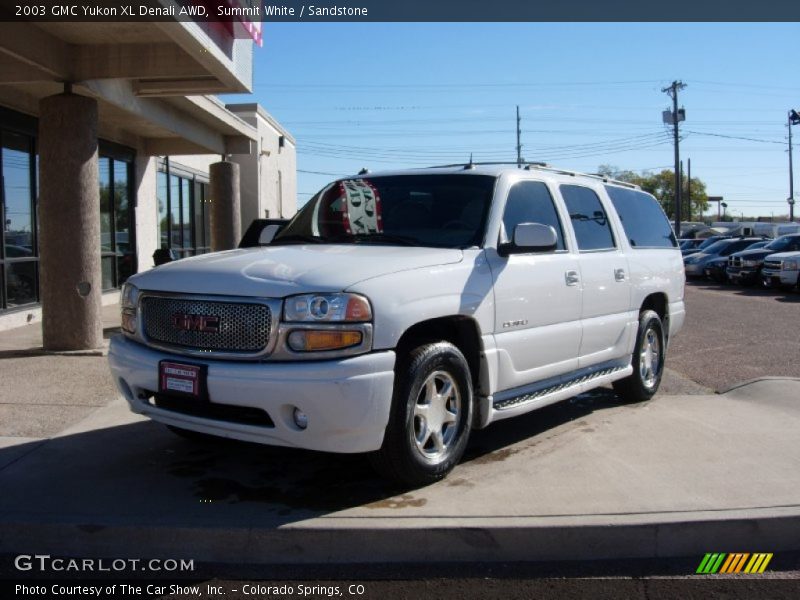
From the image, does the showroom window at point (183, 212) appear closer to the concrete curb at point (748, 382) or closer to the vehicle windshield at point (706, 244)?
the concrete curb at point (748, 382)

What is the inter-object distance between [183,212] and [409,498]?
58.5 feet

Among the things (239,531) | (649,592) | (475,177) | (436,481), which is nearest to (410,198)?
(475,177)

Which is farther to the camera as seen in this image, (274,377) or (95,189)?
(95,189)

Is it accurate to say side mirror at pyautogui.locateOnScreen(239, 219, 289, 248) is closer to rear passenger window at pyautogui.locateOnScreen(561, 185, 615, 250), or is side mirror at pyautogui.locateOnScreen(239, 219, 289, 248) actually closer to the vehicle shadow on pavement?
the vehicle shadow on pavement

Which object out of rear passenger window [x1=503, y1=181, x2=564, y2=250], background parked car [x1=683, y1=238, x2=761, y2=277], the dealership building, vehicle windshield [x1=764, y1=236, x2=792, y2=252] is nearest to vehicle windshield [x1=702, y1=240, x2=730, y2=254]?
background parked car [x1=683, y1=238, x2=761, y2=277]

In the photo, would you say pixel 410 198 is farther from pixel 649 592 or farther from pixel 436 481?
pixel 649 592

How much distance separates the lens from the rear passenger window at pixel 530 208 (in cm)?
554

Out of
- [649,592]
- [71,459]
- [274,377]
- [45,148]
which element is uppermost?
[45,148]

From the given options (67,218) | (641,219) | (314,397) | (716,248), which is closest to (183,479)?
(314,397)

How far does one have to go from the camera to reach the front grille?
4.24m

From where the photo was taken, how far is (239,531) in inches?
157

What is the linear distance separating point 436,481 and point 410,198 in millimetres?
2006

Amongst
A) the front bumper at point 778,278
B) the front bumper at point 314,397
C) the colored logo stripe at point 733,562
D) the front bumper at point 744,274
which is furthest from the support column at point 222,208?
the front bumper at point 744,274

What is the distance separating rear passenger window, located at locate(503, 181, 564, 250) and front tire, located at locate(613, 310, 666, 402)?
1.60m
